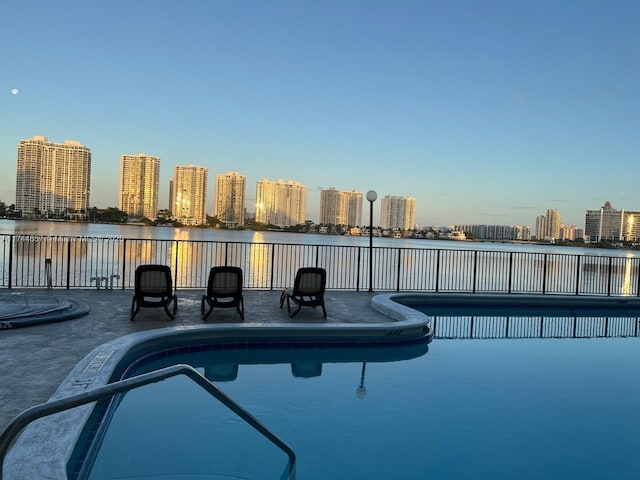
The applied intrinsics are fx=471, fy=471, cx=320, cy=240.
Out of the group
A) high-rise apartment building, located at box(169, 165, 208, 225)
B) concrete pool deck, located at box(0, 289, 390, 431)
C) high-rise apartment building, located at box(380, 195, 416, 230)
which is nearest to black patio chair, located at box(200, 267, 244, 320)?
concrete pool deck, located at box(0, 289, 390, 431)

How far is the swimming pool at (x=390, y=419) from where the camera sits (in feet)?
13.1

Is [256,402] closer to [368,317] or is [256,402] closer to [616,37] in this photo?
[368,317]

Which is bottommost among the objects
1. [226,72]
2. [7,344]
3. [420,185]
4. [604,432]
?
[604,432]

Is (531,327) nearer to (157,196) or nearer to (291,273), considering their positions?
(291,273)

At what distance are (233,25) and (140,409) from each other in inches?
655

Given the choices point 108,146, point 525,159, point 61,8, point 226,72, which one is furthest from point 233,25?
point 525,159

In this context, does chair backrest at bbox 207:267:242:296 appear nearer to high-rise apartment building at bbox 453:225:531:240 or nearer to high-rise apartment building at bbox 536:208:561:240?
high-rise apartment building at bbox 536:208:561:240

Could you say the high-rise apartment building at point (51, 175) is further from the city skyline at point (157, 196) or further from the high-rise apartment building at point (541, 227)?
the high-rise apartment building at point (541, 227)

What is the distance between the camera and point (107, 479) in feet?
11.1

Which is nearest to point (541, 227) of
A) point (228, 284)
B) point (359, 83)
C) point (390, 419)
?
point (359, 83)

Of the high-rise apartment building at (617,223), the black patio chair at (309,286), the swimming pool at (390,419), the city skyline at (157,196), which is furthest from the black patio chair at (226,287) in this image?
the city skyline at (157,196)

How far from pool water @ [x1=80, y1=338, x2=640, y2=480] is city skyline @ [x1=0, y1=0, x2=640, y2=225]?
7.19 m

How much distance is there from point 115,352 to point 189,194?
90.3 meters

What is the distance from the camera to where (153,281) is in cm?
786
